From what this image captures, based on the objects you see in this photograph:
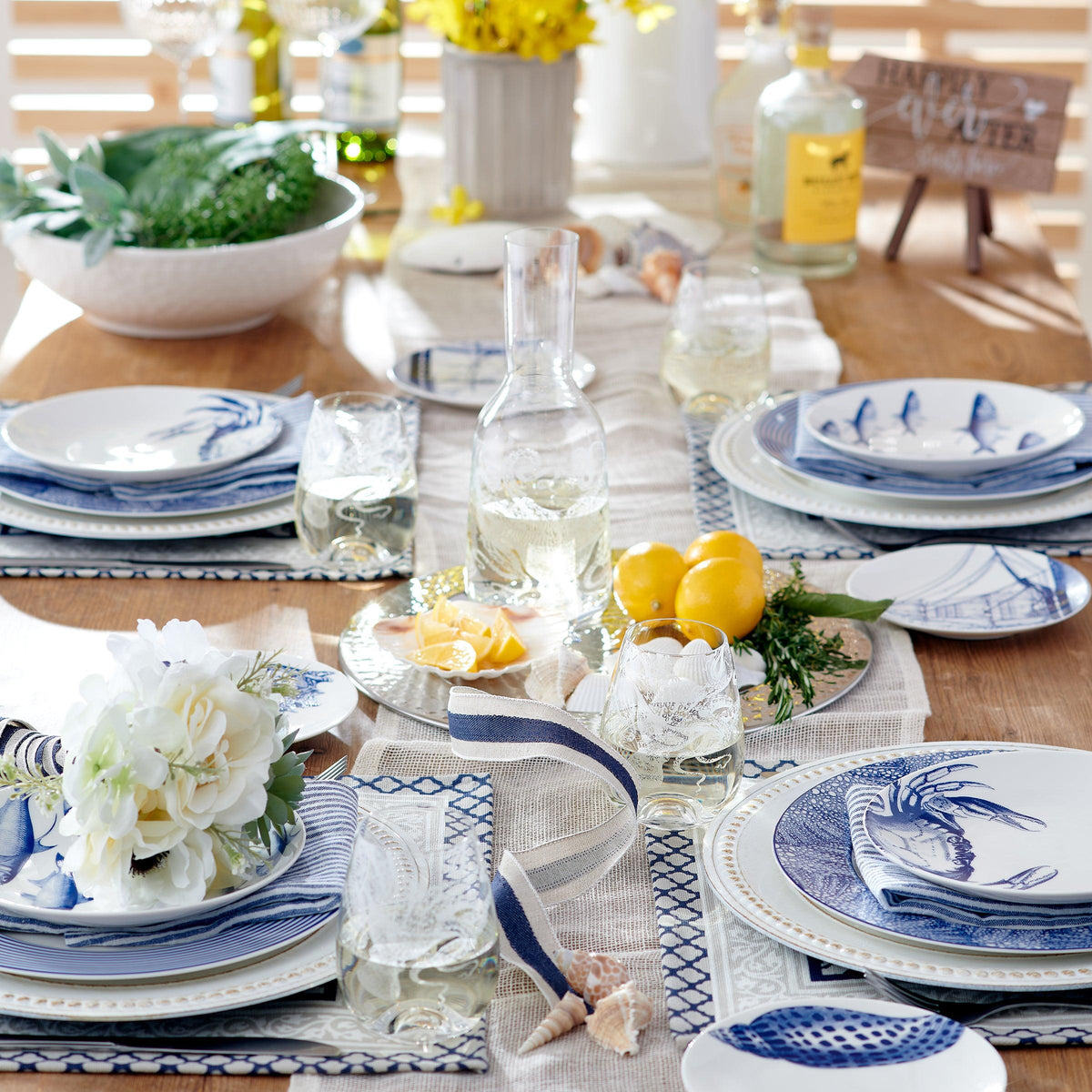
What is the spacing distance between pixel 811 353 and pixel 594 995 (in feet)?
3.38

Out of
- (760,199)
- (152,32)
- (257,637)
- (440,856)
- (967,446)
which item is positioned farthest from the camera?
(152,32)

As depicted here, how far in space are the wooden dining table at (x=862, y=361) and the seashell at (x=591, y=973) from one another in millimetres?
70

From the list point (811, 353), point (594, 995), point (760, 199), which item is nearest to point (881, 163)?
point (760, 199)

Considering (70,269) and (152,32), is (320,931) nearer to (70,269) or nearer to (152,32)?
(70,269)

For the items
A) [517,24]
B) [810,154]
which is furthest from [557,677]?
[517,24]

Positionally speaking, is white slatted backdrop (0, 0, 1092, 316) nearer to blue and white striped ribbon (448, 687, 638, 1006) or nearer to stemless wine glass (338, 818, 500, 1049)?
blue and white striped ribbon (448, 687, 638, 1006)

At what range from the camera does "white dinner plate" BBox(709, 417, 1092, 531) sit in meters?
1.13

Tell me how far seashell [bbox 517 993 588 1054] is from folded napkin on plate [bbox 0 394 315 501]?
0.63 meters

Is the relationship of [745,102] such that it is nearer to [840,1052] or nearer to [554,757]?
[554,757]

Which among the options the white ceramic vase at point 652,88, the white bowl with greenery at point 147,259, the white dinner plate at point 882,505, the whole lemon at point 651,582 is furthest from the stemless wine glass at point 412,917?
the white ceramic vase at point 652,88

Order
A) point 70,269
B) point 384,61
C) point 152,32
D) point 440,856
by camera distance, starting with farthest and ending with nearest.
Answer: point 384,61, point 152,32, point 70,269, point 440,856

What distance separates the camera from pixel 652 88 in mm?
2191

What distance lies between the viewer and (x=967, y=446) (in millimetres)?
1250

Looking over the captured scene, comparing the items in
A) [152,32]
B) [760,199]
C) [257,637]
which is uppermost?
[152,32]
